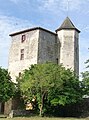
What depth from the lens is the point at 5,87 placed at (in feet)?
97.0

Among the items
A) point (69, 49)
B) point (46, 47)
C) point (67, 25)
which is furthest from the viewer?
point (67, 25)

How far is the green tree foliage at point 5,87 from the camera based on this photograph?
29.4m

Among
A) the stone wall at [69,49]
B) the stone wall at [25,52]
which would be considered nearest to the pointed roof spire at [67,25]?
the stone wall at [69,49]

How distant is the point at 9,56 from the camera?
44.0 meters

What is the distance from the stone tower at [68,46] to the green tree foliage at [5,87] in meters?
12.7

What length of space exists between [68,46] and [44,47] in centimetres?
368

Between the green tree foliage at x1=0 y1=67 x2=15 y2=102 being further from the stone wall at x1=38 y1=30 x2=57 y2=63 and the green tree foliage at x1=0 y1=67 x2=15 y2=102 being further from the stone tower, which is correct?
the stone tower

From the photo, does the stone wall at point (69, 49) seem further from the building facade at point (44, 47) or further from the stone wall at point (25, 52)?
the stone wall at point (25, 52)

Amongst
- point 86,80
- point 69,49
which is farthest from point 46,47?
point 86,80

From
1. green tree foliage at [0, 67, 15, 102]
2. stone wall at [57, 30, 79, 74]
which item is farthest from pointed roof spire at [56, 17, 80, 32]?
green tree foliage at [0, 67, 15, 102]

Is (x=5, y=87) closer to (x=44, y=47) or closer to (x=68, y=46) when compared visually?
(x=44, y=47)

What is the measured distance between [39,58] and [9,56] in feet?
20.6

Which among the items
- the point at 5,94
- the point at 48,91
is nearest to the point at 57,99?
the point at 48,91

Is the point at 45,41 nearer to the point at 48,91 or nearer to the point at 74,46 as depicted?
the point at 74,46
